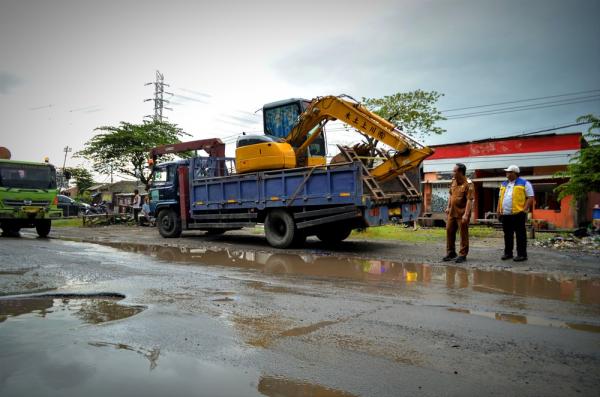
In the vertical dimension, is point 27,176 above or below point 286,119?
below

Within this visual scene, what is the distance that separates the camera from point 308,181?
10.0 m

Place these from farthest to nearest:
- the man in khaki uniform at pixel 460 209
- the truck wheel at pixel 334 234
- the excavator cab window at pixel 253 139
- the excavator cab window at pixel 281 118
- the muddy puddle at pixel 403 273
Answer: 1. the excavator cab window at pixel 281 118
2. the truck wheel at pixel 334 234
3. the excavator cab window at pixel 253 139
4. the man in khaki uniform at pixel 460 209
5. the muddy puddle at pixel 403 273

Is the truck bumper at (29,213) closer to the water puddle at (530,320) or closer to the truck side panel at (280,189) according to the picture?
the truck side panel at (280,189)

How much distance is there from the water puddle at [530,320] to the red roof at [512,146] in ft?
64.2

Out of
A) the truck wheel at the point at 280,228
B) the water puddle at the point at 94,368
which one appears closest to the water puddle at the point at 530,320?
the water puddle at the point at 94,368

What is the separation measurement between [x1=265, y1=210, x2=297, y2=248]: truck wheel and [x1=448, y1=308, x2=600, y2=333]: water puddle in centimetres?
633

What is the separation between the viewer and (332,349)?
3.29m

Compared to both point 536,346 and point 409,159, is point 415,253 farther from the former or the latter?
point 536,346

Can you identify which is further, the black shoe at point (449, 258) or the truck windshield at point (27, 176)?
the truck windshield at point (27, 176)

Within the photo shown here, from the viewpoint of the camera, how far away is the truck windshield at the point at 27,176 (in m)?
14.4

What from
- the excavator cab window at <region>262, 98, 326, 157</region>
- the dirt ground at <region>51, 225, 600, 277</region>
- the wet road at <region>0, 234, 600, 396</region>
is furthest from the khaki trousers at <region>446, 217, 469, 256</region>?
the excavator cab window at <region>262, 98, 326, 157</region>

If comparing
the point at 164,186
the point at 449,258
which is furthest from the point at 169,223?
the point at 449,258

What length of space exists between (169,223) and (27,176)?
18.1 ft

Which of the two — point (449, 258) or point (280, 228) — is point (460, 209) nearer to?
point (449, 258)
